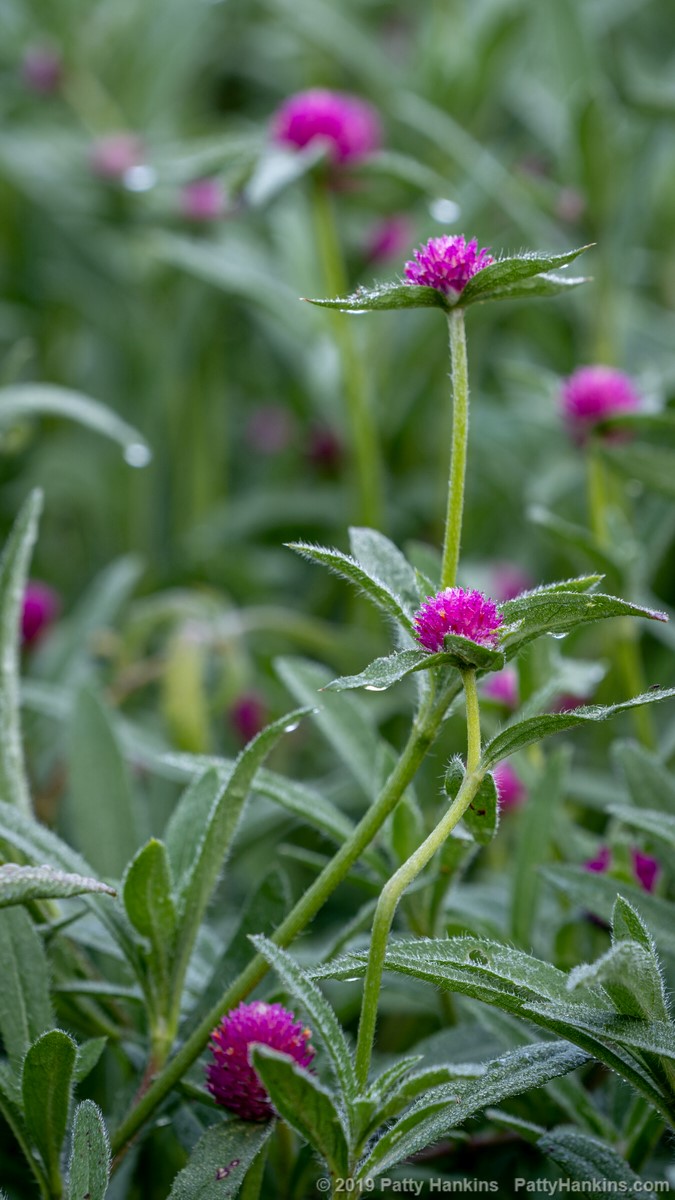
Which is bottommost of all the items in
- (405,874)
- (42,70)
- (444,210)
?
(405,874)

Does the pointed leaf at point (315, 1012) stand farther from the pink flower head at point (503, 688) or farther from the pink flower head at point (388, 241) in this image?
the pink flower head at point (388, 241)

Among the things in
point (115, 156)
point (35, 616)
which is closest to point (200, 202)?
point (115, 156)

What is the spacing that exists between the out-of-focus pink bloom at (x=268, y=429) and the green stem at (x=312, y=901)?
3.41ft

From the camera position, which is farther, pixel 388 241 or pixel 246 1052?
pixel 388 241

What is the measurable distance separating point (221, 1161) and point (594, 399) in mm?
625

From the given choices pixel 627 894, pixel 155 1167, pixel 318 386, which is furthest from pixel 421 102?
pixel 155 1167

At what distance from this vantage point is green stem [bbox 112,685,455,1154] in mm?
556

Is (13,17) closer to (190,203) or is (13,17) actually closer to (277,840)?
(190,203)

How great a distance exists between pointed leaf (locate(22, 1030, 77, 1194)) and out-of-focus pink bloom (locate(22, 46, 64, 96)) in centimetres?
142

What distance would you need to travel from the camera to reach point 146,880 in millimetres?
613

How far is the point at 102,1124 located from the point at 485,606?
280mm

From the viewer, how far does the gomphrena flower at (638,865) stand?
29.5 inches

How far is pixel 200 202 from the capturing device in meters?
1.50

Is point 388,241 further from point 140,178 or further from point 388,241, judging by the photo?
point 140,178
